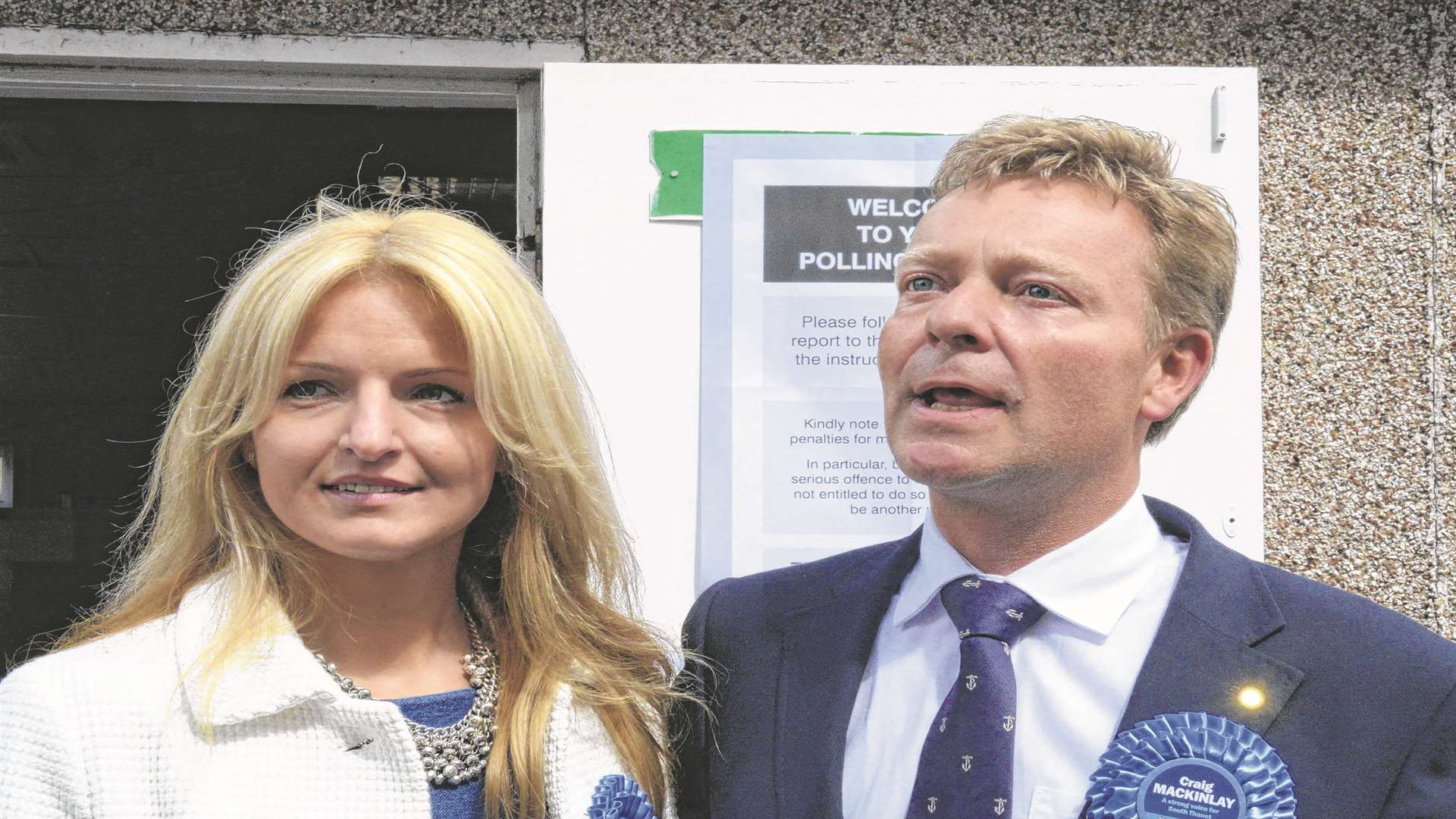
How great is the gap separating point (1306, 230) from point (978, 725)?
4.94ft

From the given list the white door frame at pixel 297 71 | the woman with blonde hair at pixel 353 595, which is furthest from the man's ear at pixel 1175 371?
the white door frame at pixel 297 71

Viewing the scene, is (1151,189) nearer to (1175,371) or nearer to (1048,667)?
(1175,371)

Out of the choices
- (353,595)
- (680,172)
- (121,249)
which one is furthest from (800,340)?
(121,249)

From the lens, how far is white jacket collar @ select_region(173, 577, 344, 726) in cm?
154

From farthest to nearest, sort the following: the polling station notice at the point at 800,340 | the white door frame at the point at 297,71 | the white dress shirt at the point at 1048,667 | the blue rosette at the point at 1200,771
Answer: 1. the white door frame at the point at 297,71
2. the polling station notice at the point at 800,340
3. the white dress shirt at the point at 1048,667
4. the blue rosette at the point at 1200,771

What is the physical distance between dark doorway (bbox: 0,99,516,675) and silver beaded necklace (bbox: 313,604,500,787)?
1.16 metres

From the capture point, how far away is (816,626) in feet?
5.99

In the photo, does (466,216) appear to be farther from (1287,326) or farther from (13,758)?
(1287,326)

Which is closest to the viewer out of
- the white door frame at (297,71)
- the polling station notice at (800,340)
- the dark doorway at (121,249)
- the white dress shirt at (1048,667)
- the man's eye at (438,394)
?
the white dress shirt at (1048,667)

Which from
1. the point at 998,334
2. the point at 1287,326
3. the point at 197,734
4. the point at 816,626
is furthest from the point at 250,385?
the point at 1287,326

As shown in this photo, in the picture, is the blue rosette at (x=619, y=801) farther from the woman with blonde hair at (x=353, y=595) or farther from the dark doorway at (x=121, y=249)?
the dark doorway at (x=121, y=249)

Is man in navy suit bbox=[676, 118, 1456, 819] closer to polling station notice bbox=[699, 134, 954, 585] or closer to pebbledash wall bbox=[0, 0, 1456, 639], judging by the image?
polling station notice bbox=[699, 134, 954, 585]

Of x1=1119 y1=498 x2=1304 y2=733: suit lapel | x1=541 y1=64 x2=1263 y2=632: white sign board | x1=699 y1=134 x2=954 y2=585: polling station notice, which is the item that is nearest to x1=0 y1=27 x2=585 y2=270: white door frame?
x1=541 y1=64 x2=1263 y2=632: white sign board

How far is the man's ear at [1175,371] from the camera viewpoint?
1.76 metres
